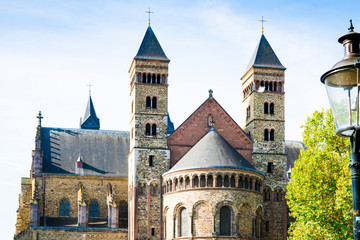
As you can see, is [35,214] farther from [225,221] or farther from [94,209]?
[225,221]

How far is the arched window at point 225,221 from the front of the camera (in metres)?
48.7

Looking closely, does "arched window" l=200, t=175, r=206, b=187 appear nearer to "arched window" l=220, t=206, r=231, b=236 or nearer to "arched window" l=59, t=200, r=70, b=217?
"arched window" l=220, t=206, r=231, b=236

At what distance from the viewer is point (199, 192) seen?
4903 cm

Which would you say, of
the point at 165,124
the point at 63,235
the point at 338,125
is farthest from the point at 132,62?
the point at 338,125

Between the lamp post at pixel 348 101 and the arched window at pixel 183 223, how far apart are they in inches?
1540

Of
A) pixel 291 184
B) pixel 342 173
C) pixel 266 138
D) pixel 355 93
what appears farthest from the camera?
pixel 266 138

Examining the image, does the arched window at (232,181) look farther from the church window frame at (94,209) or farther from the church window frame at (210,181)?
the church window frame at (94,209)

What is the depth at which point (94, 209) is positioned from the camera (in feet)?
203

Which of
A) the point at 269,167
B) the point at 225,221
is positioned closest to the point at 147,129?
the point at 225,221

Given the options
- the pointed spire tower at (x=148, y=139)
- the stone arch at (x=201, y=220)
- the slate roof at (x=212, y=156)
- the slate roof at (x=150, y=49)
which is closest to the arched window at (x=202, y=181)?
the slate roof at (x=212, y=156)

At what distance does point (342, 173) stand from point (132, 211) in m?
26.0

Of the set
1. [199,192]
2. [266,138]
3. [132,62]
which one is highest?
[132,62]

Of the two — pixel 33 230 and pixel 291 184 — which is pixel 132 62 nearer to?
pixel 33 230

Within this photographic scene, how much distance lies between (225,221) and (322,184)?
1725 centimetres
